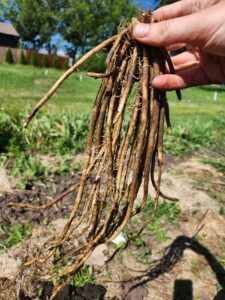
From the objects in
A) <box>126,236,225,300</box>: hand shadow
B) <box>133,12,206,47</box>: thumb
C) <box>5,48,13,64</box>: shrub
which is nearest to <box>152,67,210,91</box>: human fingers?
<box>133,12,206,47</box>: thumb

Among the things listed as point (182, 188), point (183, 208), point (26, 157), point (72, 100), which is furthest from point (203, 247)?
Result: point (72, 100)

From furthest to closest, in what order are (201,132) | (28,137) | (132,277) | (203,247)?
(201,132)
(28,137)
(203,247)
(132,277)

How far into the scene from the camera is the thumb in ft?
4.39

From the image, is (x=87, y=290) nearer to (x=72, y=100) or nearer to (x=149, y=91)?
(x=149, y=91)

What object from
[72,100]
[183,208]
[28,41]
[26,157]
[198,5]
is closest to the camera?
[198,5]

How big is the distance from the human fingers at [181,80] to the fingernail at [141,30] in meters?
0.17

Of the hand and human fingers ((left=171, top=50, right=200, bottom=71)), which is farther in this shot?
human fingers ((left=171, top=50, right=200, bottom=71))

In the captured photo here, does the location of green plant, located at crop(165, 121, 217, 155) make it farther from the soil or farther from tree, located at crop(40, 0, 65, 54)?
tree, located at crop(40, 0, 65, 54)

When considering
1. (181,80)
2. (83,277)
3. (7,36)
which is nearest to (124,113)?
(181,80)

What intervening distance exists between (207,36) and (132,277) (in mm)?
1533

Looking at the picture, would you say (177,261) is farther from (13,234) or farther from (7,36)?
(7,36)

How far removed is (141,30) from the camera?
52.6 inches

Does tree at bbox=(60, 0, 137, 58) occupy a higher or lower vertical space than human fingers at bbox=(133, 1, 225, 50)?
higher

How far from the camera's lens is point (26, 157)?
385 centimetres
